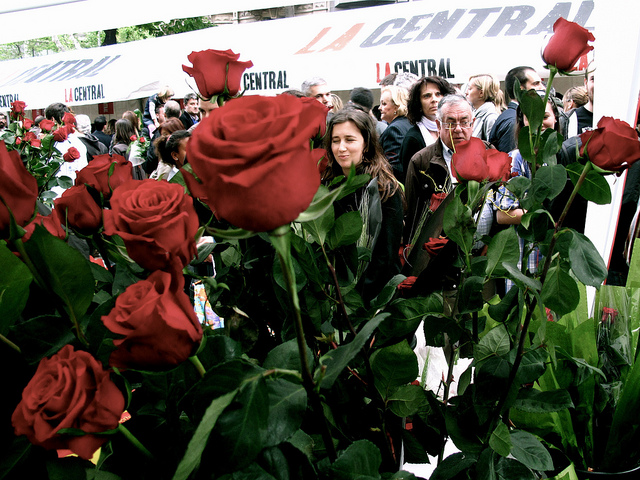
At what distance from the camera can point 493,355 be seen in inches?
19.7

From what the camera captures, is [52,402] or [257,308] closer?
[52,402]

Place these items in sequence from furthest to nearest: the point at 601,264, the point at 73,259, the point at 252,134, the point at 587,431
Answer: the point at 587,431 < the point at 601,264 < the point at 73,259 < the point at 252,134

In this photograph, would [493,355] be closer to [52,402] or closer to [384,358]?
[384,358]

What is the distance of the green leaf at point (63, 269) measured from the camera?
34 cm

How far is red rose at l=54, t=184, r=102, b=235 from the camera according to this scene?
480 millimetres

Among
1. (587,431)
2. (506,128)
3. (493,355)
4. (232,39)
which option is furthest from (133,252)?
(232,39)

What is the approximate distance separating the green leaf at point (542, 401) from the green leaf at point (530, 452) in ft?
0.08

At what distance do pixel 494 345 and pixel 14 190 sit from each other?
0.43m

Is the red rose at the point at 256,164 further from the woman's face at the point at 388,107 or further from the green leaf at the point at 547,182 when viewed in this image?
the woman's face at the point at 388,107

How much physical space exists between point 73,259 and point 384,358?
254 millimetres

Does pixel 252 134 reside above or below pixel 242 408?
above

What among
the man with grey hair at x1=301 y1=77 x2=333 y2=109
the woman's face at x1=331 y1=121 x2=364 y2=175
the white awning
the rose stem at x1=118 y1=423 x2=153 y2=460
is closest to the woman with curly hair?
the woman's face at x1=331 y1=121 x2=364 y2=175

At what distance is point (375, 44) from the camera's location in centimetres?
360

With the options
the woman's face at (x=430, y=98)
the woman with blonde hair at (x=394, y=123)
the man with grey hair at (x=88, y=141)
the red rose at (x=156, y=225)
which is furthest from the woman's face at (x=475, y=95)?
the red rose at (x=156, y=225)
